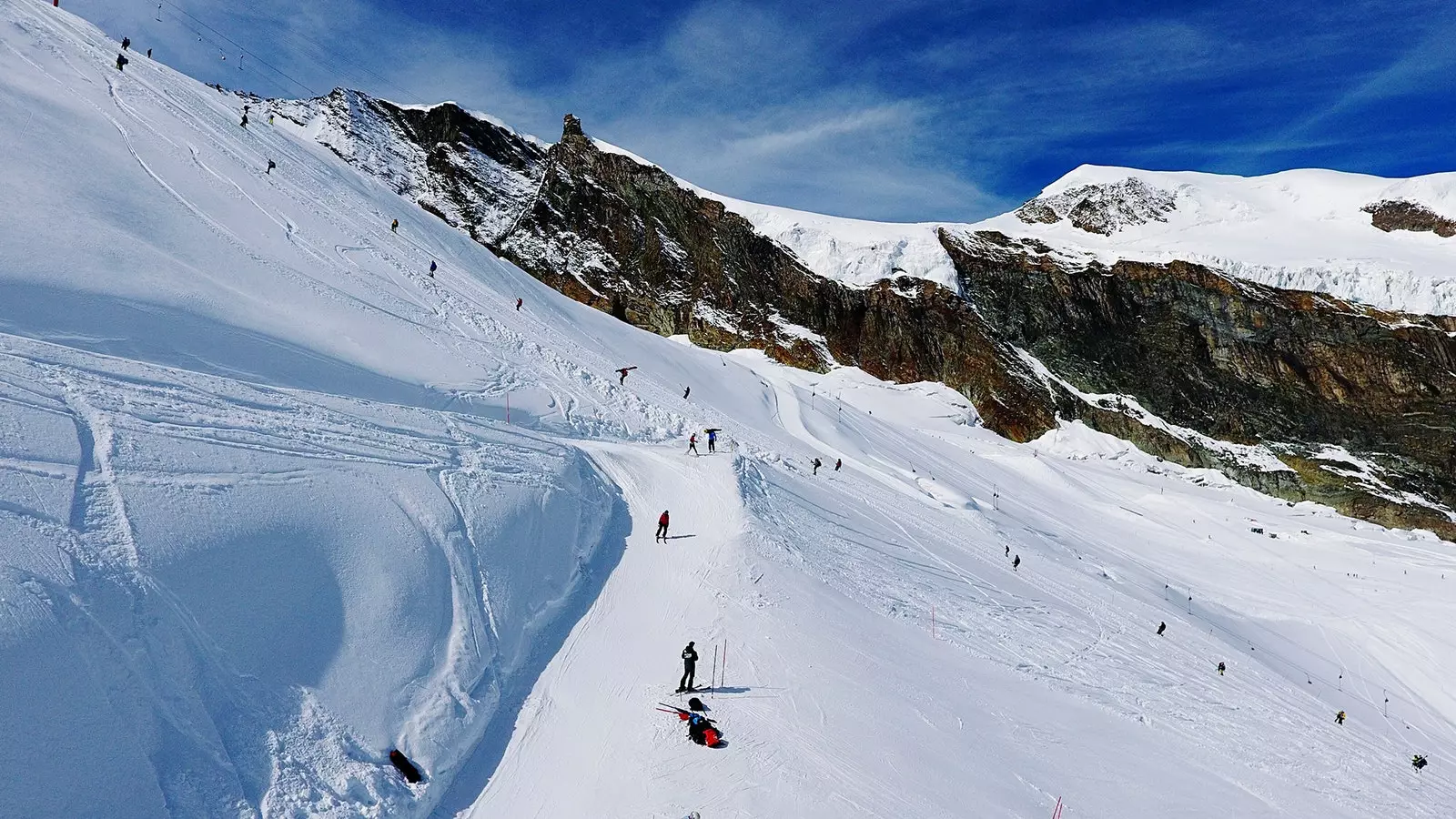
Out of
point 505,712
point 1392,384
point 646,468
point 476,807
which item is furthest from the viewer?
point 1392,384

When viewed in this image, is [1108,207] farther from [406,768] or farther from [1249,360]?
[406,768]

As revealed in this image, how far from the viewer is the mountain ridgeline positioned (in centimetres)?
6372

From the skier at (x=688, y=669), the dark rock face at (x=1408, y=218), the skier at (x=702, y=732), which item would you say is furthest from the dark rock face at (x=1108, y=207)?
the skier at (x=702, y=732)

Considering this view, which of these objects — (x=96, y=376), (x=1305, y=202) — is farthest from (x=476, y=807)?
(x=1305, y=202)

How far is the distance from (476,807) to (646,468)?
11.7 m

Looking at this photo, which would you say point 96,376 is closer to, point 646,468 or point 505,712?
point 505,712

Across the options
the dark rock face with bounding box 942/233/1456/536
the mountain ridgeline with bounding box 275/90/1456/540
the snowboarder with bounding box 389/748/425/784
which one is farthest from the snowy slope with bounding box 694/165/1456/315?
the snowboarder with bounding box 389/748/425/784

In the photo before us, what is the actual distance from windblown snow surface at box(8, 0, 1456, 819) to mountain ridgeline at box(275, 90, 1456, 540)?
39.5 m

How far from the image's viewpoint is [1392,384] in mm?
65812

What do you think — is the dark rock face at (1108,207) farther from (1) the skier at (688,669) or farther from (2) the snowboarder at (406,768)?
(2) the snowboarder at (406,768)

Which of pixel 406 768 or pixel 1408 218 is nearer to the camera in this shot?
pixel 406 768

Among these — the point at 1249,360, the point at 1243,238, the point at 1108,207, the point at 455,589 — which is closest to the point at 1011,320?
the point at 1249,360

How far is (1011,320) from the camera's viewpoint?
2840 inches

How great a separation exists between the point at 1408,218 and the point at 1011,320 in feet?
166
